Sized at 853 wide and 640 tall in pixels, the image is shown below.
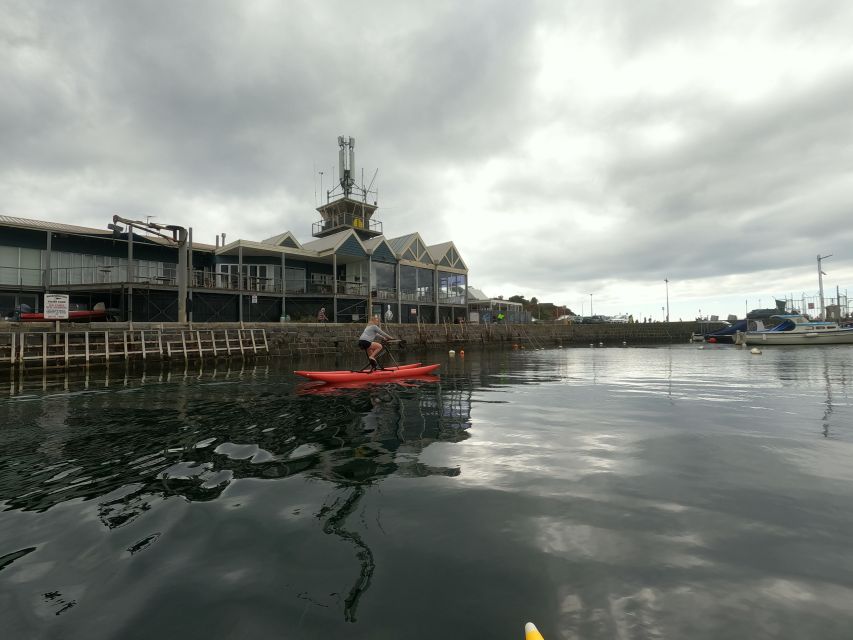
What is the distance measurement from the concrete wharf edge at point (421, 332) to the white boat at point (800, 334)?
Answer: 2007 cm

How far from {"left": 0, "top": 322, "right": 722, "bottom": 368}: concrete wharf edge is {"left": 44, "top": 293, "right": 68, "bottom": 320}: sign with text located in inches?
70.4

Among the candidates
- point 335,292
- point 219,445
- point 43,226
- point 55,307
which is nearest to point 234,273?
point 335,292

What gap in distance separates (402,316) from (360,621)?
122 ft

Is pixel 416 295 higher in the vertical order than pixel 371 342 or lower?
higher

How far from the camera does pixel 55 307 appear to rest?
57.2 feet

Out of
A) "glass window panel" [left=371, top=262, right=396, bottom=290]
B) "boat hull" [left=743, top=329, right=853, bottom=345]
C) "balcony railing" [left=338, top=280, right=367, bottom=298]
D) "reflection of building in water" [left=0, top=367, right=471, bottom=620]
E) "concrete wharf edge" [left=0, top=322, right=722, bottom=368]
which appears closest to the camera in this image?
"reflection of building in water" [left=0, top=367, right=471, bottom=620]

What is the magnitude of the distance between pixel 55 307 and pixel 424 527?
70.2 ft

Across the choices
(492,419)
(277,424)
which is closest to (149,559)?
(277,424)

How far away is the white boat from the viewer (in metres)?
36.5

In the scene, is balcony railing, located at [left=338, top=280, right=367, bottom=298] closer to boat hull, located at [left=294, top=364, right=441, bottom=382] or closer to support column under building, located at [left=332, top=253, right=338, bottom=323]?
support column under building, located at [left=332, top=253, right=338, bottom=323]

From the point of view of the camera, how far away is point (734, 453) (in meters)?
5.78

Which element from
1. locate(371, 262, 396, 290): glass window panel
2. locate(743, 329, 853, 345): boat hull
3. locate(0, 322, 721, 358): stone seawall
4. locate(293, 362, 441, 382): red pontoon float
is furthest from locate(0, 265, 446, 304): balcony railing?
locate(743, 329, 853, 345): boat hull

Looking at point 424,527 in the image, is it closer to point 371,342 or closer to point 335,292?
point 371,342

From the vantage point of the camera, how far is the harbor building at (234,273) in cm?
2488
